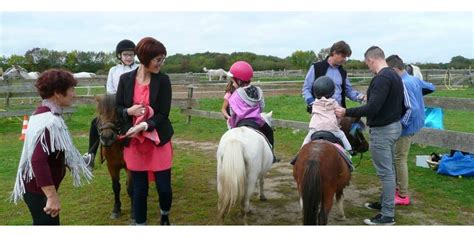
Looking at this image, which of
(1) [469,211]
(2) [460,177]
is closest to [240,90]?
(1) [469,211]

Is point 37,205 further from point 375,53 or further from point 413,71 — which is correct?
point 413,71

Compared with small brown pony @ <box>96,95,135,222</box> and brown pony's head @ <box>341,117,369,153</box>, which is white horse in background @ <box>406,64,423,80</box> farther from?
small brown pony @ <box>96,95,135,222</box>

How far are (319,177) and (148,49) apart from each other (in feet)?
5.99

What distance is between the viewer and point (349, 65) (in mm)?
43781

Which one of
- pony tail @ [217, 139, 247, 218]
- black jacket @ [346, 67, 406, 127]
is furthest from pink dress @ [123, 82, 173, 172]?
black jacket @ [346, 67, 406, 127]

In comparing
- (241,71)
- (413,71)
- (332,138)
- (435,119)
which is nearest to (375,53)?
(332,138)

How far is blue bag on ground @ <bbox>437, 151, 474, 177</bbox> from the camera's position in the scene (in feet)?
20.4

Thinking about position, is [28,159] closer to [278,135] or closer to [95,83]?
[278,135]

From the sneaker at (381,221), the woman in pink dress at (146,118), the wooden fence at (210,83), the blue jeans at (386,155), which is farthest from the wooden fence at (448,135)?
the wooden fence at (210,83)

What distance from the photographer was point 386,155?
14.3 ft

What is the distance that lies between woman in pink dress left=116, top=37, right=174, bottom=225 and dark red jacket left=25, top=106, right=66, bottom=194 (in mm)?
765

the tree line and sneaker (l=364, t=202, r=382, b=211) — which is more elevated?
the tree line

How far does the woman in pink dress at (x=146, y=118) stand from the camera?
144 inches

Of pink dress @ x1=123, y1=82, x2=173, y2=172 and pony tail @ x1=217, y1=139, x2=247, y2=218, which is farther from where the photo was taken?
pony tail @ x1=217, y1=139, x2=247, y2=218
